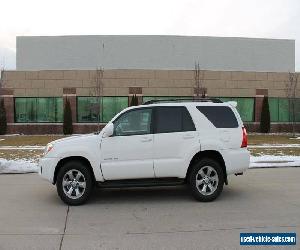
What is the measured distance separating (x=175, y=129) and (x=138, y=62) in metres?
32.2

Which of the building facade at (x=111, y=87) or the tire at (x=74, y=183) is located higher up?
the building facade at (x=111, y=87)

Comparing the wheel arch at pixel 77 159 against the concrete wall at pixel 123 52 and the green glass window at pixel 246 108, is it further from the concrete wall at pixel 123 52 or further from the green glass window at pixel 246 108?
the concrete wall at pixel 123 52

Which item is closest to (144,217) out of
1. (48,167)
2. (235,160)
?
(48,167)

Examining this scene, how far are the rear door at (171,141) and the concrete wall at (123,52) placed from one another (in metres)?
31.5

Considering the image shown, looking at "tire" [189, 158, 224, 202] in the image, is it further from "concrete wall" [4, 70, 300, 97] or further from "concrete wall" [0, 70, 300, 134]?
"concrete wall" [4, 70, 300, 97]

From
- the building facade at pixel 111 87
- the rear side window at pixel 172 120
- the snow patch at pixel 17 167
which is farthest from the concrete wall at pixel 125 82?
the rear side window at pixel 172 120

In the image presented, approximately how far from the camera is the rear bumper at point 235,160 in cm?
901

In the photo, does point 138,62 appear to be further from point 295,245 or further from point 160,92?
point 295,245

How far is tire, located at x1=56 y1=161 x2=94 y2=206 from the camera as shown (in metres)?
8.64

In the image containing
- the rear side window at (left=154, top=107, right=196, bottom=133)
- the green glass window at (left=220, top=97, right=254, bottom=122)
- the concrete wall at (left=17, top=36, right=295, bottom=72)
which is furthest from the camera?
the concrete wall at (left=17, top=36, right=295, bottom=72)

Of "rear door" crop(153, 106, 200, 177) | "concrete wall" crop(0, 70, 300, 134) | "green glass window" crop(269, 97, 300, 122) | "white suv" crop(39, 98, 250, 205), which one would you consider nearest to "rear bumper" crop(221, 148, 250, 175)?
"white suv" crop(39, 98, 250, 205)

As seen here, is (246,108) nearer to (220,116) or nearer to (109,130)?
(220,116)

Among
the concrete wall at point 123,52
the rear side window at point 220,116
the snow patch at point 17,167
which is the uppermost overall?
the concrete wall at point 123,52

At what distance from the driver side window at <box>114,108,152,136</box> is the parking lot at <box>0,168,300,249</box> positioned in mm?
1411
